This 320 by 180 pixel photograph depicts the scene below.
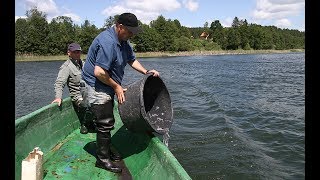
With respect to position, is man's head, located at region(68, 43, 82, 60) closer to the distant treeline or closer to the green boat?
the green boat

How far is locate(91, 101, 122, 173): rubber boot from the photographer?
474cm

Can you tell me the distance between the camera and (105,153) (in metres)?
4.93

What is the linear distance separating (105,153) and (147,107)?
127 centimetres

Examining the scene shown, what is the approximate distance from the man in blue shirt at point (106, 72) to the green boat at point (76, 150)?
0.99 feet

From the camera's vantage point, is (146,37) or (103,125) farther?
(146,37)

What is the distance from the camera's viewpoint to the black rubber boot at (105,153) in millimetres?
4859

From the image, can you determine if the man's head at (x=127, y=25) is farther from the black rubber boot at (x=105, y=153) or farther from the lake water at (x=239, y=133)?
the lake water at (x=239, y=133)

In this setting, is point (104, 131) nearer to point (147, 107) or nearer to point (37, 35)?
point (147, 107)

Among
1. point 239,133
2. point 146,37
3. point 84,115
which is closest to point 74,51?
point 84,115

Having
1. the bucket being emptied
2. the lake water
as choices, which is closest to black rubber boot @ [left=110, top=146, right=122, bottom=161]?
the bucket being emptied

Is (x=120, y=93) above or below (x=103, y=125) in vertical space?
above

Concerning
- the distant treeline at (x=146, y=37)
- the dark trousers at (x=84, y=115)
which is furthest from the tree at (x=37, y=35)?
the dark trousers at (x=84, y=115)
